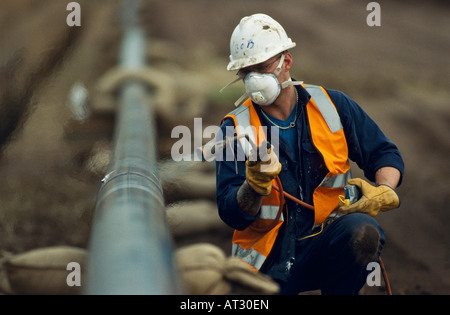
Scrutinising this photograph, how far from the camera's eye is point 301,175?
2498 mm

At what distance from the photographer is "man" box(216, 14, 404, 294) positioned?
93.0 inches

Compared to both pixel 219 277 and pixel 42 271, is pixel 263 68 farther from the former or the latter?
pixel 42 271

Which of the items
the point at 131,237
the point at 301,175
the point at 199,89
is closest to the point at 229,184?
the point at 301,175

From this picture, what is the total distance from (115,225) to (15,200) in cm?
317

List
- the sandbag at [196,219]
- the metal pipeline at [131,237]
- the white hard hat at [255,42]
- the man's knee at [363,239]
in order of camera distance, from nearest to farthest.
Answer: the metal pipeline at [131,237] < the man's knee at [363,239] < the white hard hat at [255,42] < the sandbag at [196,219]

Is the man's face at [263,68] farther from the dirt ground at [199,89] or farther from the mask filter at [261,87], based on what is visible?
the dirt ground at [199,89]

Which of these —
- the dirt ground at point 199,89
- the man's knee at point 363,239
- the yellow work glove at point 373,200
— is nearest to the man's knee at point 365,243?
the man's knee at point 363,239

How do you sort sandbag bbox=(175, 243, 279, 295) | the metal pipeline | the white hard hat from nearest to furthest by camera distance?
the metal pipeline < sandbag bbox=(175, 243, 279, 295) < the white hard hat

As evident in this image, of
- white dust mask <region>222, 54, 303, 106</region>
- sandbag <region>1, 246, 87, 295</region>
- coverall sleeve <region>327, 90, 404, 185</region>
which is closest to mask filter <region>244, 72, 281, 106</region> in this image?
white dust mask <region>222, 54, 303, 106</region>

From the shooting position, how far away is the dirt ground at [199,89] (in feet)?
13.5

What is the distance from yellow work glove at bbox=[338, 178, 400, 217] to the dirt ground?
125 centimetres

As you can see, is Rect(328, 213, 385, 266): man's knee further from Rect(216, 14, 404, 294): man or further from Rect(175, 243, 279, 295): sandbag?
Rect(175, 243, 279, 295): sandbag
